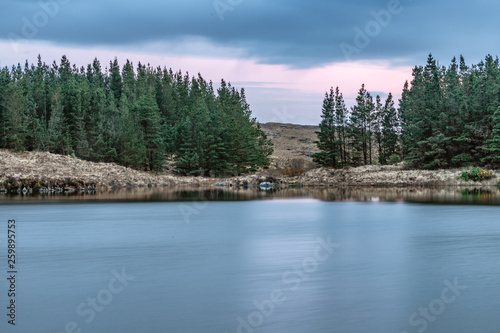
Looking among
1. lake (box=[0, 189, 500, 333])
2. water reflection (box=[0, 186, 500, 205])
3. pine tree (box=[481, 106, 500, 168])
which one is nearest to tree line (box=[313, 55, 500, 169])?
pine tree (box=[481, 106, 500, 168])

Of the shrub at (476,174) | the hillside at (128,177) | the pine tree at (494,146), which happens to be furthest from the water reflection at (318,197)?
the pine tree at (494,146)

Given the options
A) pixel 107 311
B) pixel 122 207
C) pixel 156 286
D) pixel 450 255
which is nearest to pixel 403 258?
pixel 450 255

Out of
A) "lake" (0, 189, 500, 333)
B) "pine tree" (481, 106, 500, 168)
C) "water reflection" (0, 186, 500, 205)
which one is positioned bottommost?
"lake" (0, 189, 500, 333)

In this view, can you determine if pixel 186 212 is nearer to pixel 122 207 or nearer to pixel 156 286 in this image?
pixel 122 207

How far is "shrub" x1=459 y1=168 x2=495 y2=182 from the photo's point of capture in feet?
228

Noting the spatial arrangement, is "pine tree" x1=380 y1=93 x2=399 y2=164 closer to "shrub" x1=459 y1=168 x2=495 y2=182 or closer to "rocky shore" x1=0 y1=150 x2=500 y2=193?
"rocky shore" x1=0 y1=150 x2=500 y2=193

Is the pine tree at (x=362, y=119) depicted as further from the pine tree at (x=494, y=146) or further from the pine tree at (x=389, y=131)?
the pine tree at (x=494, y=146)

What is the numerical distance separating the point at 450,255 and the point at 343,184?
63.6 meters

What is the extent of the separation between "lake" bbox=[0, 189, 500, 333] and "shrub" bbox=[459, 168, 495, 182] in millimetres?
42904

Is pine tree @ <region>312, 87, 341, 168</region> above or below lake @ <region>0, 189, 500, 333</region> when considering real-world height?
above

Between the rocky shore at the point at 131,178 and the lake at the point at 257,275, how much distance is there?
130 ft

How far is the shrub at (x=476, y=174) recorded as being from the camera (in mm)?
69500

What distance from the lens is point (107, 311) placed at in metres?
11.5

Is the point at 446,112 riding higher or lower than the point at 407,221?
higher
